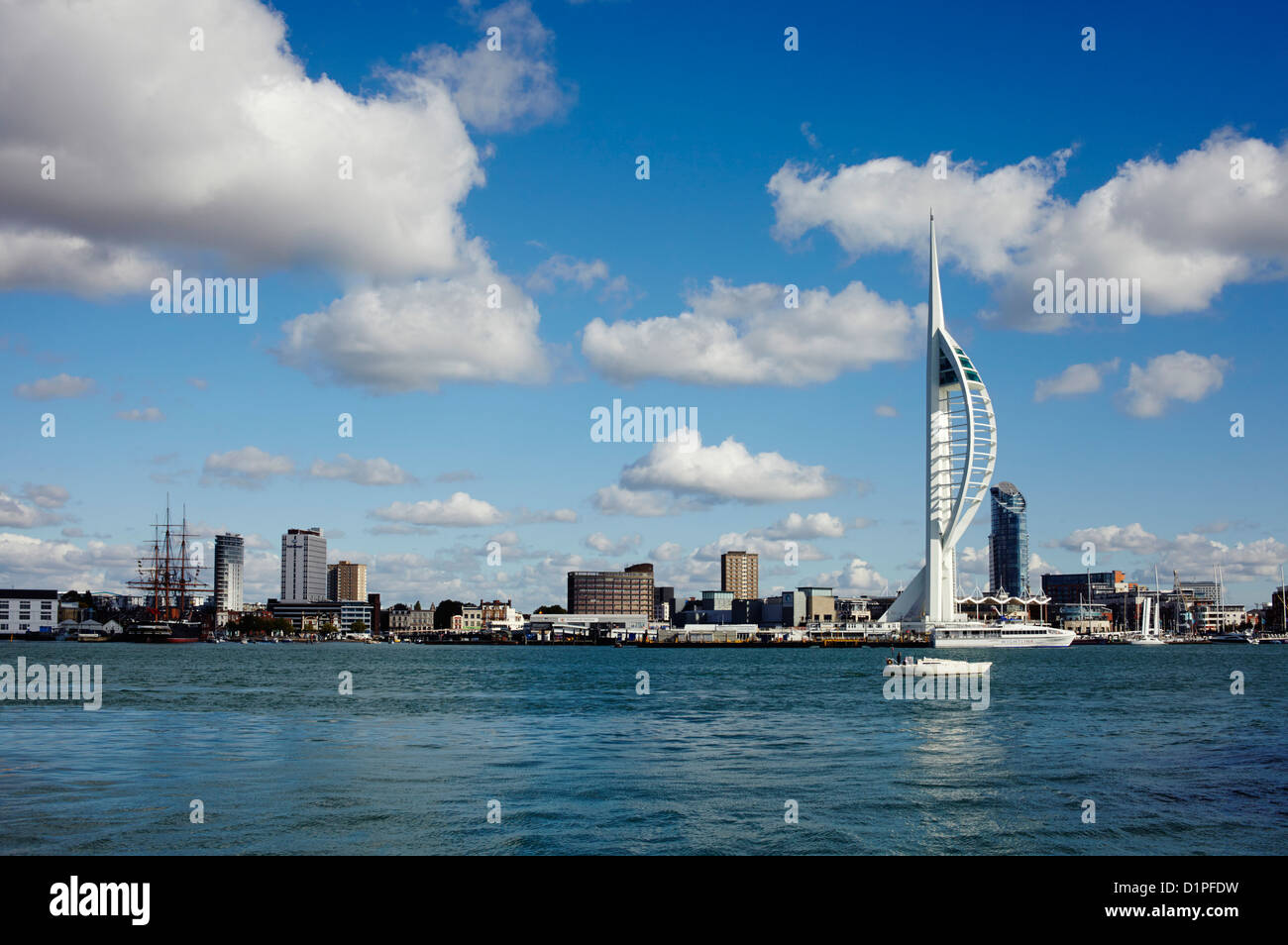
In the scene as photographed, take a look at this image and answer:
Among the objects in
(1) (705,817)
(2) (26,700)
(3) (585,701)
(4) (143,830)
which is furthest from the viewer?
(3) (585,701)

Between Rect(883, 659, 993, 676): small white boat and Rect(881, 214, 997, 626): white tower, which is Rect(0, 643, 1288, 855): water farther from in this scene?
Rect(881, 214, 997, 626): white tower

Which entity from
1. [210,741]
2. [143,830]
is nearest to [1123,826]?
[143,830]

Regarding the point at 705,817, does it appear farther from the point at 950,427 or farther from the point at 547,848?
the point at 950,427

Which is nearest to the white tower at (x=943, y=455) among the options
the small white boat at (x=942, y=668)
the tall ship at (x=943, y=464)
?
the tall ship at (x=943, y=464)

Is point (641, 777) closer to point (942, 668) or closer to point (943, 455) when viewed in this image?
point (942, 668)

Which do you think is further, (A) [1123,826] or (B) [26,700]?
(B) [26,700]

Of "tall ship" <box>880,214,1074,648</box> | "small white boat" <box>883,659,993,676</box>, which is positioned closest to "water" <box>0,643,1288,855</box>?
"small white boat" <box>883,659,993,676</box>

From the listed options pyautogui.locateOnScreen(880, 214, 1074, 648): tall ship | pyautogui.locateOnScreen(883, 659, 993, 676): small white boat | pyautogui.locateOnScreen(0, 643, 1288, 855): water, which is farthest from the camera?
pyautogui.locateOnScreen(880, 214, 1074, 648): tall ship
